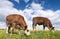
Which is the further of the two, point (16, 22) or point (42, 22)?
point (42, 22)

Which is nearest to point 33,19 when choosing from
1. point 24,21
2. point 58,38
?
point 24,21

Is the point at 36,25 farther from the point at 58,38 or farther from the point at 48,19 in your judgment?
the point at 58,38

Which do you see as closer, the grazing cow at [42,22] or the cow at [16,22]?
the cow at [16,22]

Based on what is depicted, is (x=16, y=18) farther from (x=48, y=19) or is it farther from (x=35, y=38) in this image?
(x=48, y=19)

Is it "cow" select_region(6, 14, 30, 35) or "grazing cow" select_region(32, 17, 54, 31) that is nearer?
"cow" select_region(6, 14, 30, 35)

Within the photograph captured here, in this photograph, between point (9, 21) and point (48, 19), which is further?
point (48, 19)

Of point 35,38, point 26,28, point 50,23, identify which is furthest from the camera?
point 50,23

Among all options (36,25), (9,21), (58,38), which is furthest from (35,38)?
(36,25)

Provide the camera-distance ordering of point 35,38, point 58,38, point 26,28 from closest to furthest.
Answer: point 35,38 < point 58,38 < point 26,28

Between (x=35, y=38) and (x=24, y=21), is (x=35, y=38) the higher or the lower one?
the lower one

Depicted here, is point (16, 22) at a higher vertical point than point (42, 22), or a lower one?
higher

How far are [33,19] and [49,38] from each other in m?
11.2

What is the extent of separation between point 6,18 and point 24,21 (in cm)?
197

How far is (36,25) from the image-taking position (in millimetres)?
25672
